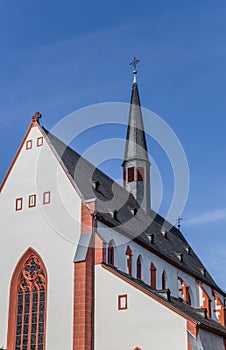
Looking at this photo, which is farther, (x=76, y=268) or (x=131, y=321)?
(x=76, y=268)

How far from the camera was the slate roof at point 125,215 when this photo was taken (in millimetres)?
38125

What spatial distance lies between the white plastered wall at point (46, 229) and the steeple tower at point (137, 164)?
1287 centimetres

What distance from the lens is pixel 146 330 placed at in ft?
104

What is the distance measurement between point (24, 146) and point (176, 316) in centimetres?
1548

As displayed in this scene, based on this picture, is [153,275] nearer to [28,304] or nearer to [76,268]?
[76,268]

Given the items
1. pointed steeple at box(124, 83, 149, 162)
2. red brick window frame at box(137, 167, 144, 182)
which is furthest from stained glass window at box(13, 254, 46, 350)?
pointed steeple at box(124, 83, 149, 162)

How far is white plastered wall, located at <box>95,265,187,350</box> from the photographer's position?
31.2 m

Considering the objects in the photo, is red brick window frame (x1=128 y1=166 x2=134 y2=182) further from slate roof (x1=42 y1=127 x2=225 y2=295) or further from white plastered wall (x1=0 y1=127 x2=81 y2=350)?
white plastered wall (x1=0 y1=127 x2=81 y2=350)

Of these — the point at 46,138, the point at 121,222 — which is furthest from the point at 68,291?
the point at 46,138

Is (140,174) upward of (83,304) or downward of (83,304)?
upward

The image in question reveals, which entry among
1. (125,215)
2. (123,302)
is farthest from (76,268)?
(125,215)

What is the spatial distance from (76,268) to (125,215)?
8698mm

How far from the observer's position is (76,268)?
3416 centimetres

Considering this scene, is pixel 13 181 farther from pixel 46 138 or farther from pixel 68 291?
Result: pixel 68 291
